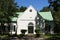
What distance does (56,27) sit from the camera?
5175 centimetres

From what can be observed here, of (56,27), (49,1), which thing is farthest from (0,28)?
(49,1)

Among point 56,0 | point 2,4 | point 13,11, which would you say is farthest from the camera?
point 13,11

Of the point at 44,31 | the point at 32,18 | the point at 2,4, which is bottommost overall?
the point at 44,31

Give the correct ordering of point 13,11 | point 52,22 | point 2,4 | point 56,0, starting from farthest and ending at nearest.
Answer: point 52,22, point 13,11, point 2,4, point 56,0

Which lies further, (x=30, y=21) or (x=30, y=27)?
(x=30, y=27)

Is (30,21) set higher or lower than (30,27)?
higher

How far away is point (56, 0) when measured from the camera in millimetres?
33688

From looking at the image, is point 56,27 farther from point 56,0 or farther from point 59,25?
point 56,0

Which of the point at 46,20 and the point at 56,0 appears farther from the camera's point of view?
the point at 46,20

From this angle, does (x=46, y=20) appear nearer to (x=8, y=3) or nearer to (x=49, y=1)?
(x=8, y=3)

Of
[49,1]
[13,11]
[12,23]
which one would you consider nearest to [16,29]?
[12,23]

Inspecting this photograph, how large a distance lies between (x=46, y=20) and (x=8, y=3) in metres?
11.6

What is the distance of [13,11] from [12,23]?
16.0ft

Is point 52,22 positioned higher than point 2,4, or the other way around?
point 2,4
